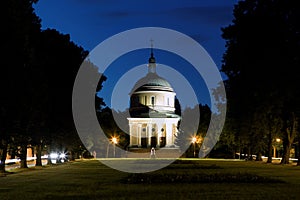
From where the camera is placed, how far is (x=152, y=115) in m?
130

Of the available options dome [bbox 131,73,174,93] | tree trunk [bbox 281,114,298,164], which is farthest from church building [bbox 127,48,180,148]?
tree trunk [bbox 281,114,298,164]

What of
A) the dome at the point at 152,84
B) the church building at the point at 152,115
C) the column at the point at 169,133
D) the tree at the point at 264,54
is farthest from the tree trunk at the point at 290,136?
the dome at the point at 152,84

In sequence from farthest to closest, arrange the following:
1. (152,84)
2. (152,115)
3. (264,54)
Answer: (152,84) → (152,115) → (264,54)

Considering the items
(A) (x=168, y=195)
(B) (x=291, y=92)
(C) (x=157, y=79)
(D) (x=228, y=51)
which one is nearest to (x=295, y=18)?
(B) (x=291, y=92)

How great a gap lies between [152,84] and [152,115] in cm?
759

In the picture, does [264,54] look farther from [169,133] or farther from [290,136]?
[169,133]

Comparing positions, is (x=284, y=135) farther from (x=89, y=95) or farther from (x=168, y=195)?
(x=168, y=195)

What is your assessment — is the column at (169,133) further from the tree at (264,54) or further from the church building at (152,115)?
the tree at (264,54)

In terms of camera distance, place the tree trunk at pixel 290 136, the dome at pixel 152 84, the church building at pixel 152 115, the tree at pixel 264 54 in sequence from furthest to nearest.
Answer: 1. the dome at pixel 152 84
2. the church building at pixel 152 115
3. the tree trunk at pixel 290 136
4. the tree at pixel 264 54

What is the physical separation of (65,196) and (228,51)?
35.5 m

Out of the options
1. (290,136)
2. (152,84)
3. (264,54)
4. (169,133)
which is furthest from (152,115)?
(264,54)

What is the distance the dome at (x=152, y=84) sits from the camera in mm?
131875

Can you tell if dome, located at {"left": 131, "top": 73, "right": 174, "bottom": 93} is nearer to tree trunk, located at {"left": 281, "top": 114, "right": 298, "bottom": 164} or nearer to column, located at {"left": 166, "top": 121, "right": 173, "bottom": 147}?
column, located at {"left": 166, "top": 121, "right": 173, "bottom": 147}

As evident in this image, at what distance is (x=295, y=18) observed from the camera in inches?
1597
